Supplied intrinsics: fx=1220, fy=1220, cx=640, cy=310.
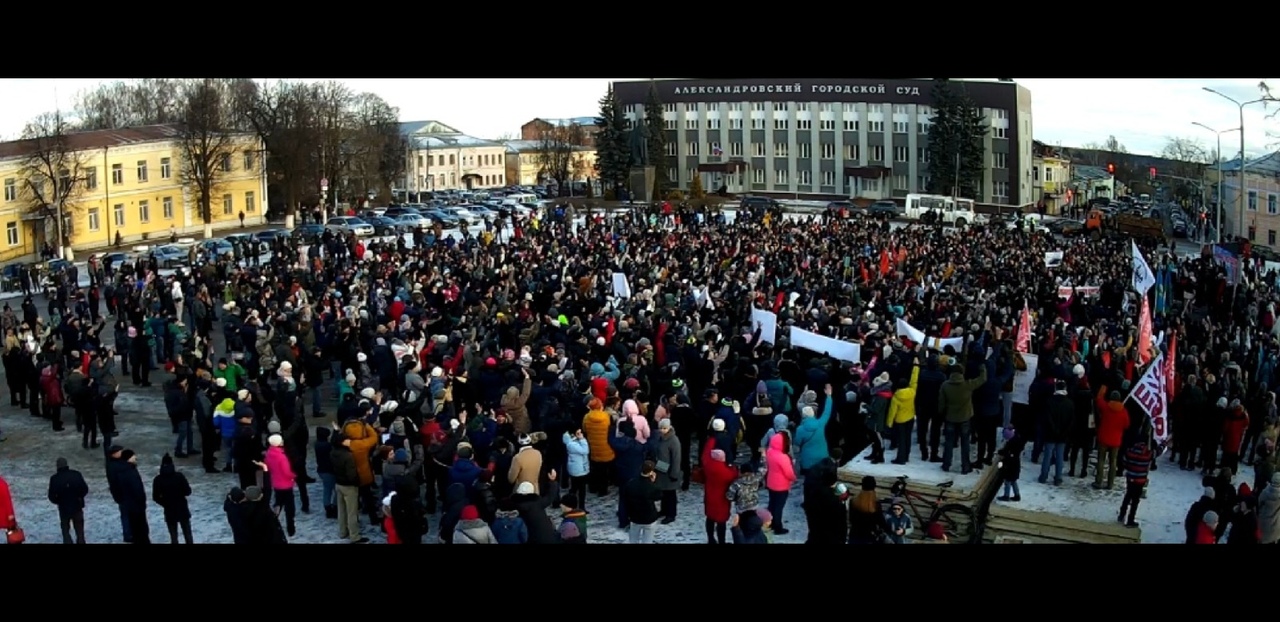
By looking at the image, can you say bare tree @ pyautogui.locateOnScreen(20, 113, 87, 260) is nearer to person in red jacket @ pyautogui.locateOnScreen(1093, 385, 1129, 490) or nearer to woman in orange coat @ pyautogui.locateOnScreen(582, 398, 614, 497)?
woman in orange coat @ pyautogui.locateOnScreen(582, 398, 614, 497)

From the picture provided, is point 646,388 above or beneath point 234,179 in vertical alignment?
beneath

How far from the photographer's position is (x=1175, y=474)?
490 inches

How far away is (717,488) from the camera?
33.3 ft

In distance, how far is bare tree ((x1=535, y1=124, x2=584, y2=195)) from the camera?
87812 mm

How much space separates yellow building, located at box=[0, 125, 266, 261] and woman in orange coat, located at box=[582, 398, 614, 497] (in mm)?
35459

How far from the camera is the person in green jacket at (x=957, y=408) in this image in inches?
463

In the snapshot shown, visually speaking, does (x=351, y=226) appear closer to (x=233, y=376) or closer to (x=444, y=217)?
(x=444, y=217)

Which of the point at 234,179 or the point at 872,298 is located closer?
the point at 872,298

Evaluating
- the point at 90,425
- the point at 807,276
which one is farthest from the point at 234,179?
the point at 90,425

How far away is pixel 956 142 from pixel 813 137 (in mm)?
12608

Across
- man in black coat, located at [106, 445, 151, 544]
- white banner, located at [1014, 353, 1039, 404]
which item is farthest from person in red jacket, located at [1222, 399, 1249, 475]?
man in black coat, located at [106, 445, 151, 544]

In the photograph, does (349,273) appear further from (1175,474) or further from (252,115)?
(252,115)

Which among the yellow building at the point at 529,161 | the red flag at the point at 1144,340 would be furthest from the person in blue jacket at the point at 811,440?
the yellow building at the point at 529,161
